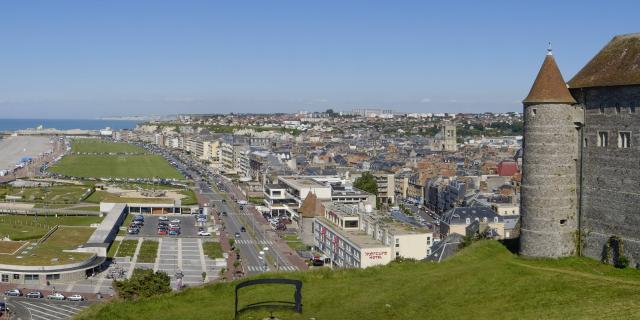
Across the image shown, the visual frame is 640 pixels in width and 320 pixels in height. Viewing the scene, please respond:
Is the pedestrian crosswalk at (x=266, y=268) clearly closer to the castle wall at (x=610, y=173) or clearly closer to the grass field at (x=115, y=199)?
the castle wall at (x=610, y=173)

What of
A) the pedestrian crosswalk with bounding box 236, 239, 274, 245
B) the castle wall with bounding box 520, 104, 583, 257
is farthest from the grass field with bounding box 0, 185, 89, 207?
the castle wall with bounding box 520, 104, 583, 257

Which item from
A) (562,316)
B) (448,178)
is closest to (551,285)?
(562,316)

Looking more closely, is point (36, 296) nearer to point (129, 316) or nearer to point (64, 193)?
point (129, 316)

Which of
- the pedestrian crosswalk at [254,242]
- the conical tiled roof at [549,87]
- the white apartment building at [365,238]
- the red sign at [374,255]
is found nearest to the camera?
the conical tiled roof at [549,87]

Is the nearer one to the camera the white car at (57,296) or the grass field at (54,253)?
the white car at (57,296)

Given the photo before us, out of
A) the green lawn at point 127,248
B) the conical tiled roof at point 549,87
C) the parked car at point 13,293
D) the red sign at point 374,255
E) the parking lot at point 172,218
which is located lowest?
the parking lot at point 172,218

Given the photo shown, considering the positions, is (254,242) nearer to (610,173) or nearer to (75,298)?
(75,298)

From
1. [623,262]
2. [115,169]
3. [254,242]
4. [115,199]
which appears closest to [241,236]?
[254,242]

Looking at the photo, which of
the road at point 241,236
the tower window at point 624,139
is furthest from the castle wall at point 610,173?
the road at point 241,236
